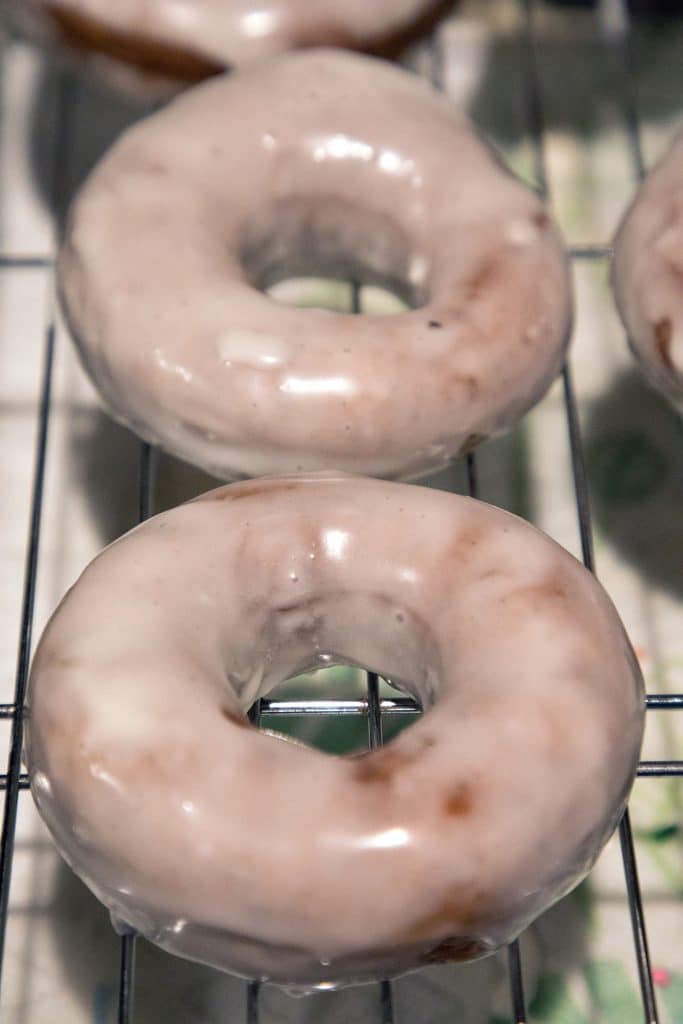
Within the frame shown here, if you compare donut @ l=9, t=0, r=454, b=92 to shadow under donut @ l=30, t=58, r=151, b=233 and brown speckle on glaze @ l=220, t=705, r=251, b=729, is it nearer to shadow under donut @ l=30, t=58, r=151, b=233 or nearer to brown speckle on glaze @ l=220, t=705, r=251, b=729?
shadow under donut @ l=30, t=58, r=151, b=233

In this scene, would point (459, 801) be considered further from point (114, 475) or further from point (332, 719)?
point (114, 475)

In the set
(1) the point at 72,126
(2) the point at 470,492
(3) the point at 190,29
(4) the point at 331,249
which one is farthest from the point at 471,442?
(1) the point at 72,126

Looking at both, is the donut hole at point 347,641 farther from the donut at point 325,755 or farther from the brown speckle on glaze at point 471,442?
the brown speckle on glaze at point 471,442

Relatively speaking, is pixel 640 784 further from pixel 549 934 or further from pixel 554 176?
pixel 554 176

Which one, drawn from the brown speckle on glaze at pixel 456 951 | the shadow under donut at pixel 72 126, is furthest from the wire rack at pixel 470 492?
the brown speckle on glaze at pixel 456 951

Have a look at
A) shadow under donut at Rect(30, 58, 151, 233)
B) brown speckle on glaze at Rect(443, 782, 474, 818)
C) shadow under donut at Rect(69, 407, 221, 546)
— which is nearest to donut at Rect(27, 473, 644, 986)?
brown speckle on glaze at Rect(443, 782, 474, 818)
